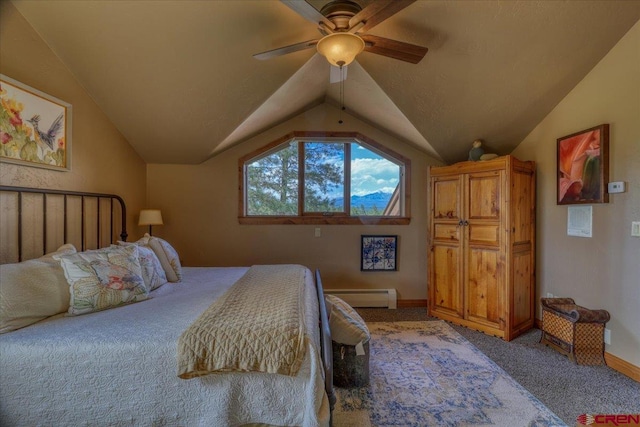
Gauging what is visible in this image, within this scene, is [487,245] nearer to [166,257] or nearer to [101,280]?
[166,257]

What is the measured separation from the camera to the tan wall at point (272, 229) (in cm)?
383

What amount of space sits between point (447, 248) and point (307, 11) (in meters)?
2.86

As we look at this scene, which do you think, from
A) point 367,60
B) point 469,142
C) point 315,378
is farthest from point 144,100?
point 469,142

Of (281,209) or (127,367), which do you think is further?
(281,209)

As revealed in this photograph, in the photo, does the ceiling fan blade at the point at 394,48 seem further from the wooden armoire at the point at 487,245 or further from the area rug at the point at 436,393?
the area rug at the point at 436,393

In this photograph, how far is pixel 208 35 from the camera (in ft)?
7.07

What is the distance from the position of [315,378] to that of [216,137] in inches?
114

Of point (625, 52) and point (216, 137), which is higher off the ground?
point (625, 52)

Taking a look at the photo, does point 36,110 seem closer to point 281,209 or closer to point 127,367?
point 127,367

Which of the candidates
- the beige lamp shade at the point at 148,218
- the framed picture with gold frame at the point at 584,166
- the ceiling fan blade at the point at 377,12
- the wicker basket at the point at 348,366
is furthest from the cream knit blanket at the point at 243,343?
the framed picture with gold frame at the point at 584,166

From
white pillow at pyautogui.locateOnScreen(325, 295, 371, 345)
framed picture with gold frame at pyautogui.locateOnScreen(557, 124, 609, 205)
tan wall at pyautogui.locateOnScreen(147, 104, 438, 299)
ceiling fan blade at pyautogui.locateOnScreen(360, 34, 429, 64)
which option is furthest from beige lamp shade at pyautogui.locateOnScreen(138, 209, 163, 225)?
framed picture with gold frame at pyautogui.locateOnScreen(557, 124, 609, 205)

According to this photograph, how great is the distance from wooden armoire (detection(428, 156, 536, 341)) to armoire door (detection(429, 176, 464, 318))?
0.04ft

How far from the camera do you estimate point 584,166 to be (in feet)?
8.35

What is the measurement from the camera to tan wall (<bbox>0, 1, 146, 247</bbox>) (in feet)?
6.31
